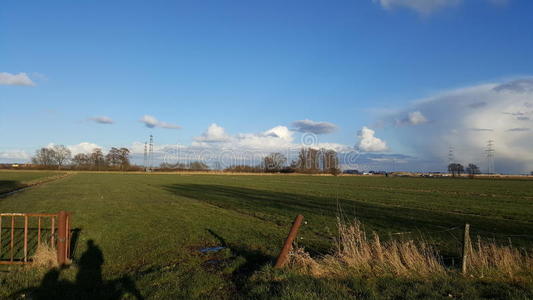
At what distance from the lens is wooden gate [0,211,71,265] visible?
9.51 m

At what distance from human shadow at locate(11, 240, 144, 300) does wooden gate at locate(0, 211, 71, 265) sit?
0.73m

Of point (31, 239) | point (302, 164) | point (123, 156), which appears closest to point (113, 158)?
A: point (123, 156)

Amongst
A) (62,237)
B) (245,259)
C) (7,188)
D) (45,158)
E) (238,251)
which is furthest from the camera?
(45,158)

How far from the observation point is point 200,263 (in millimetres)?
10211

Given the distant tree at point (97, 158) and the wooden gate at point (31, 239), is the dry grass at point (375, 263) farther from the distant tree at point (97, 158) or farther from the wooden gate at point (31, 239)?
the distant tree at point (97, 158)

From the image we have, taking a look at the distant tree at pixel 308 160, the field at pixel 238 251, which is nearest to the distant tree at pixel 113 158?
the distant tree at pixel 308 160

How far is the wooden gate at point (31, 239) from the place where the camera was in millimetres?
9508

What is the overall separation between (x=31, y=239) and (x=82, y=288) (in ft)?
25.5

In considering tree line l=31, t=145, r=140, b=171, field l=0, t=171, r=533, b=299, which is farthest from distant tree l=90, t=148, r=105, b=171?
field l=0, t=171, r=533, b=299

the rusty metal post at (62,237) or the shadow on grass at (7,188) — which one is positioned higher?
the rusty metal post at (62,237)

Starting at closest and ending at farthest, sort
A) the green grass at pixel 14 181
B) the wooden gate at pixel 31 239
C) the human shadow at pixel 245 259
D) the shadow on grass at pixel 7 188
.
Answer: the human shadow at pixel 245 259 → the wooden gate at pixel 31 239 → the shadow on grass at pixel 7 188 → the green grass at pixel 14 181

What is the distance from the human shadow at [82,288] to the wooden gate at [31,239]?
2.39 ft

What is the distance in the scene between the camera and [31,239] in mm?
14000

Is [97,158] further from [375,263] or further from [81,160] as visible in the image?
[375,263]
